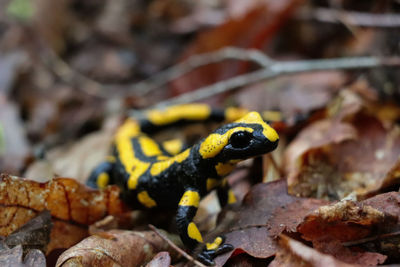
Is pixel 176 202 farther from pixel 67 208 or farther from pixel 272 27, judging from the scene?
pixel 272 27

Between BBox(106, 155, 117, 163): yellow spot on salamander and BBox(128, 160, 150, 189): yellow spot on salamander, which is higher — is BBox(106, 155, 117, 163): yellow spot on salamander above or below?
below

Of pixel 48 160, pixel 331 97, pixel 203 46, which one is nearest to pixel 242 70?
pixel 203 46

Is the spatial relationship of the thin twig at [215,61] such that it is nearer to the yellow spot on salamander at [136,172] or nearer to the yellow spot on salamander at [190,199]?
the yellow spot on salamander at [136,172]

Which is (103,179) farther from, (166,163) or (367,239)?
(367,239)

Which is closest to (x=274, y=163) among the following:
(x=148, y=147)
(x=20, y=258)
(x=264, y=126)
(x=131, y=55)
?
(x=264, y=126)

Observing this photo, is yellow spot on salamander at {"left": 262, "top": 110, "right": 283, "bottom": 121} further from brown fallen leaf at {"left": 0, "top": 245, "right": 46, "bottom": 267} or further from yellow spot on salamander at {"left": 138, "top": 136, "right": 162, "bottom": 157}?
brown fallen leaf at {"left": 0, "top": 245, "right": 46, "bottom": 267}

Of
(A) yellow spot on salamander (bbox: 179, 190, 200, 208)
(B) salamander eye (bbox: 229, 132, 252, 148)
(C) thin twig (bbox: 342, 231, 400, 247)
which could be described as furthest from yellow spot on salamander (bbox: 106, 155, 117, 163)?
(C) thin twig (bbox: 342, 231, 400, 247)

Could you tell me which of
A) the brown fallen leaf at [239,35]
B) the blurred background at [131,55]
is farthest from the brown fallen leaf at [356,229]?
the brown fallen leaf at [239,35]
